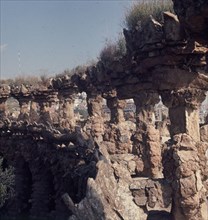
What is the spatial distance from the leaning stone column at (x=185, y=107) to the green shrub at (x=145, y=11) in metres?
2.19

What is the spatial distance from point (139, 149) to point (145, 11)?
3.48m

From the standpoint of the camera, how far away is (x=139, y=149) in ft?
37.5

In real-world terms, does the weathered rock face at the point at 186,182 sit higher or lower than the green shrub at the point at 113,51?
lower

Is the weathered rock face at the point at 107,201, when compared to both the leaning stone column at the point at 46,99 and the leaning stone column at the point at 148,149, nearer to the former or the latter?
the leaning stone column at the point at 148,149

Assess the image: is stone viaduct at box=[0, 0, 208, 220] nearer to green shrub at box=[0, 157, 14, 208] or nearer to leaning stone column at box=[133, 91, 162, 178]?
leaning stone column at box=[133, 91, 162, 178]

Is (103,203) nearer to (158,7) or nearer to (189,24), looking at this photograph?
(189,24)

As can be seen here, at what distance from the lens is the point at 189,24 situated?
241 inches

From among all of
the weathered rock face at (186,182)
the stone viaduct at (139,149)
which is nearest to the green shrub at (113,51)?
the stone viaduct at (139,149)

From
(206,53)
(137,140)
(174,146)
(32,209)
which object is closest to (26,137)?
(32,209)

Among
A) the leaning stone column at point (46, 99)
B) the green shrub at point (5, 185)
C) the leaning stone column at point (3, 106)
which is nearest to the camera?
the green shrub at point (5, 185)

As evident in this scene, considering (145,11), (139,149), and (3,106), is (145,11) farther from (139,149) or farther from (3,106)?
(3,106)

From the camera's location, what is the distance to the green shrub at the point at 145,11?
11.0 metres

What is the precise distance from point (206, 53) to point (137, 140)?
3.74m

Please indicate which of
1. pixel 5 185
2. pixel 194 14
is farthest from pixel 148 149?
pixel 5 185
